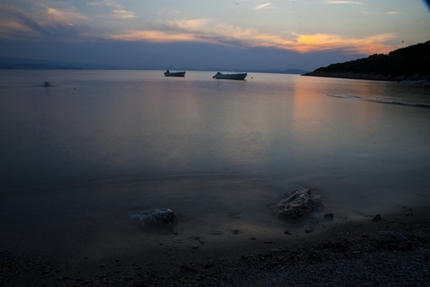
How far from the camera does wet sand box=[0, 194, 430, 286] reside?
330cm

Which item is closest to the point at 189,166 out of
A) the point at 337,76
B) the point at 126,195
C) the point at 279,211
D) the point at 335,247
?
the point at 126,195

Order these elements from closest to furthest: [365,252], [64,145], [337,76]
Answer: [365,252] → [64,145] → [337,76]

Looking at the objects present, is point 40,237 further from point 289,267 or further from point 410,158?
point 410,158

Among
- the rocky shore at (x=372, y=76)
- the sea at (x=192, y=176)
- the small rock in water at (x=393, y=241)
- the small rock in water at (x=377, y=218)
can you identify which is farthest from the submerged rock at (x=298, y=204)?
the rocky shore at (x=372, y=76)

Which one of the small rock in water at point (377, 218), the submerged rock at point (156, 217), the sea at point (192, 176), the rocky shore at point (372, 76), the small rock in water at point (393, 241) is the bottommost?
the sea at point (192, 176)

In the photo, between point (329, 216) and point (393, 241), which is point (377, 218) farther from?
point (393, 241)

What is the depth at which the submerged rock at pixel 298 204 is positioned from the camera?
16.7 feet

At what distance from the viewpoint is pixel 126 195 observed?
591 centimetres

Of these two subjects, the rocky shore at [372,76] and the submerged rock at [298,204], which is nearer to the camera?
the submerged rock at [298,204]

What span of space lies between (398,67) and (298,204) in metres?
82.9

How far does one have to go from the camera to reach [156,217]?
475 centimetres

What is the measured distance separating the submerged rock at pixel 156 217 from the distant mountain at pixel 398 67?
66904 mm

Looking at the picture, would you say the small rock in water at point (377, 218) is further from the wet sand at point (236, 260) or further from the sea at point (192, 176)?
the wet sand at point (236, 260)

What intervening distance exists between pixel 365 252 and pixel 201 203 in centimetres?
273
